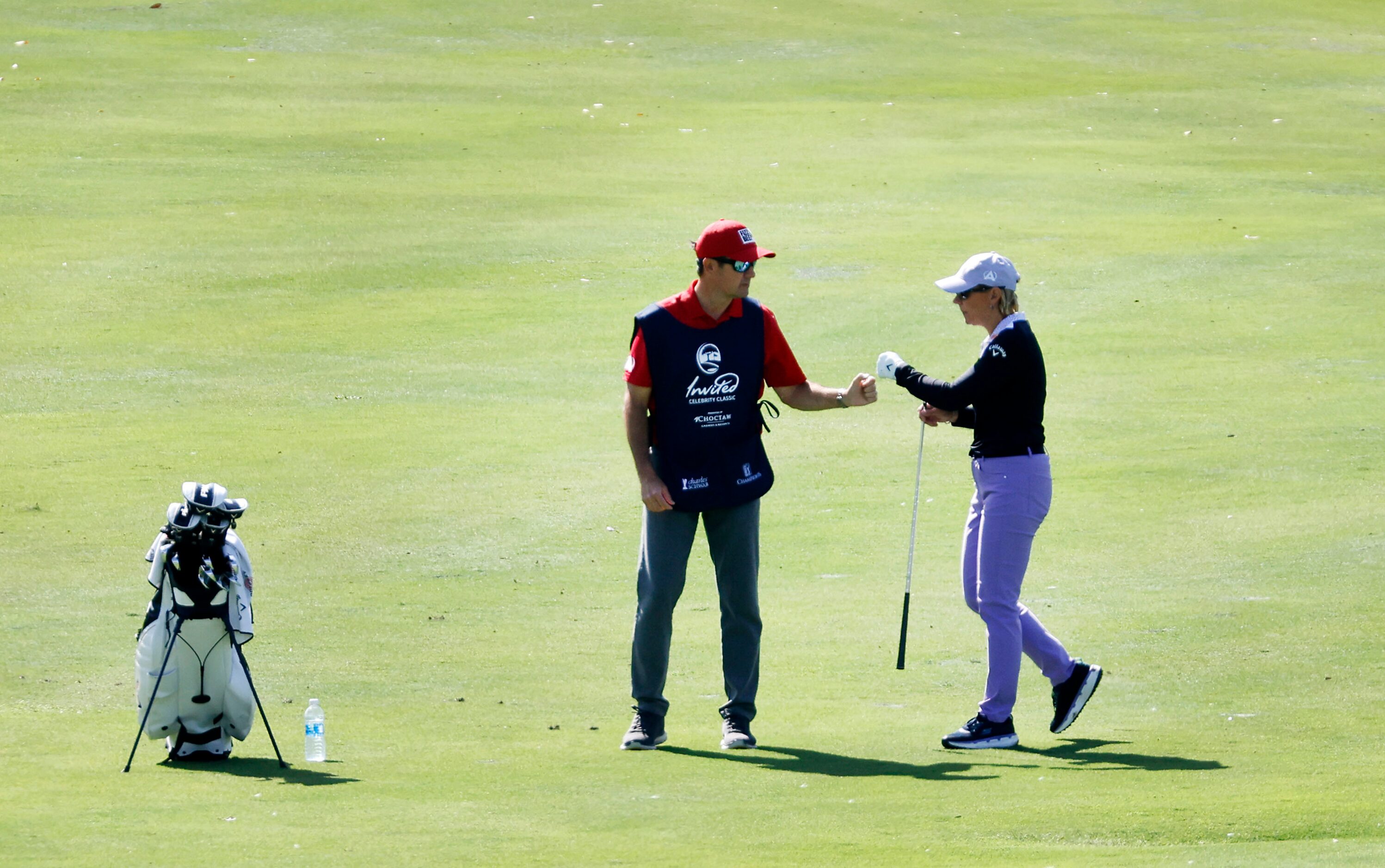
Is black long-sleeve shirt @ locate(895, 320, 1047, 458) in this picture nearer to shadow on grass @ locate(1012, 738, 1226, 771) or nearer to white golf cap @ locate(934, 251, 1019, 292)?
white golf cap @ locate(934, 251, 1019, 292)

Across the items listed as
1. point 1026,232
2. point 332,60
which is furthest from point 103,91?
point 1026,232

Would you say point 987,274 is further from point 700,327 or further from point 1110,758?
point 1110,758

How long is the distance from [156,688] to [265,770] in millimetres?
582

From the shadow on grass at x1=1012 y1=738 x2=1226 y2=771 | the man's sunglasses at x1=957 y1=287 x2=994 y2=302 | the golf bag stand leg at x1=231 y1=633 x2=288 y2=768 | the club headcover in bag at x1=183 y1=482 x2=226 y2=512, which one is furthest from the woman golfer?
the club headcover in bag at x1=183 y1=482 x2=226 y2=512

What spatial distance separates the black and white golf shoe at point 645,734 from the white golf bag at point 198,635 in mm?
1647

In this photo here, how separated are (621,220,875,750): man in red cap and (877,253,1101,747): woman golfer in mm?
519

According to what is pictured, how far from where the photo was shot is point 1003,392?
8422 mm

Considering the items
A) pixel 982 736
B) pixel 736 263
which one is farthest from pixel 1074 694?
pixel 736 263

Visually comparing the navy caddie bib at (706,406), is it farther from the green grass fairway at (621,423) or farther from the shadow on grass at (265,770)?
the shadow on grass at (265,770)

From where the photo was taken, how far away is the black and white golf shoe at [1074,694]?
340 inches

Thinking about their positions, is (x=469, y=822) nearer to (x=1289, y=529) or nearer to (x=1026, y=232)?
(x=1289, y=529)

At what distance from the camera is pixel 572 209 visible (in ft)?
75.8

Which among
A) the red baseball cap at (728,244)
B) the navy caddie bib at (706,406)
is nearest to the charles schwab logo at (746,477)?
the navy caddie bib at (706,406)

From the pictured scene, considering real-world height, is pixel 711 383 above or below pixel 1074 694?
above
